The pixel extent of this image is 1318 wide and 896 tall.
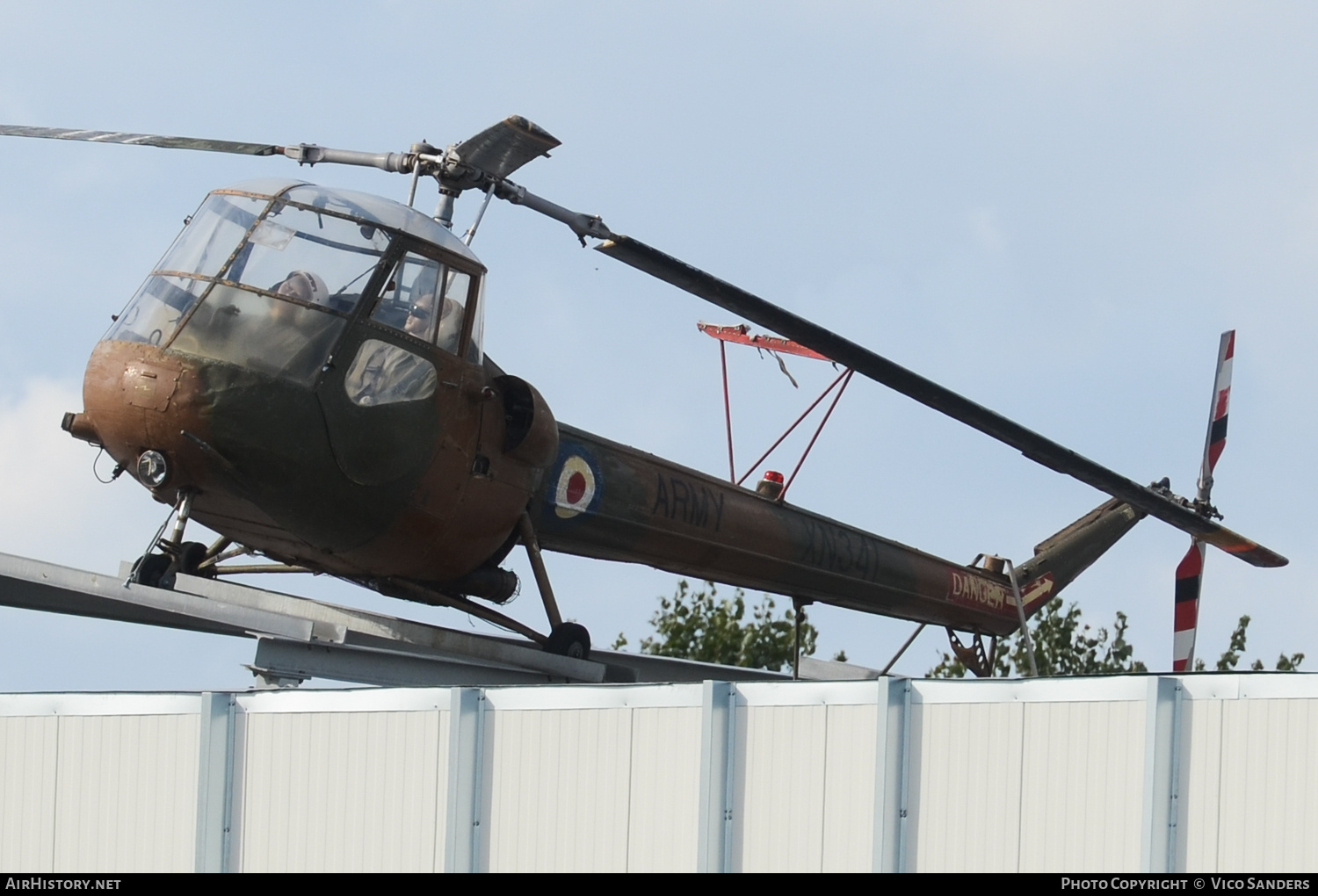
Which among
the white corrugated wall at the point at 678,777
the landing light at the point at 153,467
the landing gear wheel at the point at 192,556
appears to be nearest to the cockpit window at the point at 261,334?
the landing light at the point at 153,467

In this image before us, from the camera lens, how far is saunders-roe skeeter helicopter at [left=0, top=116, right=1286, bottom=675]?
10.8m

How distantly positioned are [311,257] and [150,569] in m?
2.20

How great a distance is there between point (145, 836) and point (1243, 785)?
605cm

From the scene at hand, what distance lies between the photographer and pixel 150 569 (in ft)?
36.5

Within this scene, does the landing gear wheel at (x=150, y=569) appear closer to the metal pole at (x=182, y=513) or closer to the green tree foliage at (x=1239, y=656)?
the metal pole at (x=182, y=513)

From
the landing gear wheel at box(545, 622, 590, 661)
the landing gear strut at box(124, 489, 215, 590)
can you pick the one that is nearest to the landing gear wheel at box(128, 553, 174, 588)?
the landing gear strut at box(124, 489, 215, 590)

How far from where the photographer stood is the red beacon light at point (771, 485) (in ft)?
52.0

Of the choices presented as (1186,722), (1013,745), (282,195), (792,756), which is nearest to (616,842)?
(792,756)

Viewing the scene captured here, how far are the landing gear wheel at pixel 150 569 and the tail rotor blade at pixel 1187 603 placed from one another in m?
11.9

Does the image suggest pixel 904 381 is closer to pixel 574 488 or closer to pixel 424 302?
pixel 574 488

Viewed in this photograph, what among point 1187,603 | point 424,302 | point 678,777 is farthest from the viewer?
point 1187,603

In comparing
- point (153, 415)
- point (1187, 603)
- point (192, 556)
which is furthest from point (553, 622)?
point (1187, 603)

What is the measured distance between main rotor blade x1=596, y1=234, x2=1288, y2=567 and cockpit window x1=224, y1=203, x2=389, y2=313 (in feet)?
5.70

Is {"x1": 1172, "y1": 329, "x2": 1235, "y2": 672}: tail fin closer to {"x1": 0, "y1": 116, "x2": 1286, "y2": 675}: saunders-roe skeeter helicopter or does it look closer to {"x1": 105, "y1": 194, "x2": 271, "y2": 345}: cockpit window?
{"x1": 0, "y1": 116, "x2": 1286, "y2": 675}: saunders-roe skeeter helicopter
